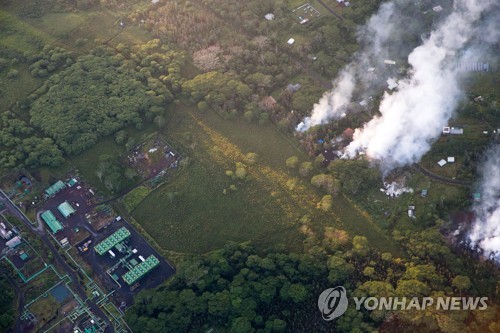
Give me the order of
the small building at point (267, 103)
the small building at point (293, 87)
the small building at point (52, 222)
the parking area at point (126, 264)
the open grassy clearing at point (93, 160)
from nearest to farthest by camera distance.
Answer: the parking area at point (126, 264), the small building at point (52, 222), the open grassy clearing at point (93, 160), the small building at point (267, 103), the small building at point (293, 87)

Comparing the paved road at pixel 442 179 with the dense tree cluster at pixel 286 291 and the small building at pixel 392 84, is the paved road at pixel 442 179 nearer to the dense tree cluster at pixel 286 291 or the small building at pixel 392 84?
the dense tree cluster at pixel 286 291

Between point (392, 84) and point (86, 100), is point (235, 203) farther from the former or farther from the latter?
point (392, 84)

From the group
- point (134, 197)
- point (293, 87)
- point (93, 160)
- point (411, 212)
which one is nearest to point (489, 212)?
point (411, 212)

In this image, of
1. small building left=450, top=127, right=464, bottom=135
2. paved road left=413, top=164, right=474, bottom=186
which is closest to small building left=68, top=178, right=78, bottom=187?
paved road left=413, top=164, right=474, bottom=186

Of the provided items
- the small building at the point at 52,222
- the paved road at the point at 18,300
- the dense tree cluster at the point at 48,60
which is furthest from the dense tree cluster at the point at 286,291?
the dense tree cluster at the point at 48,60

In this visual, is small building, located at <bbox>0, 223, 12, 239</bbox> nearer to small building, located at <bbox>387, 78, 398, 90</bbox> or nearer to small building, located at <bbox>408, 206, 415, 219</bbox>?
small building, located at <bbox>408, 206, 415, 219</bbox>
